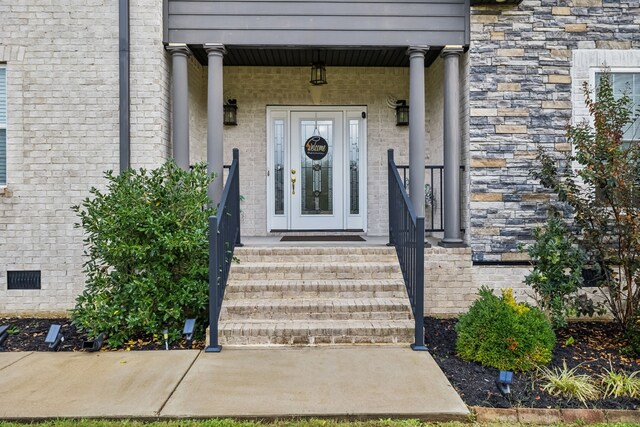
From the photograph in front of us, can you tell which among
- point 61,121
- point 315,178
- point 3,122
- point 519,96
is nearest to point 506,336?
point 519,96

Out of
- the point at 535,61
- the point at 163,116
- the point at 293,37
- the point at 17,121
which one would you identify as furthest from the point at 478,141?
the point at 17,121

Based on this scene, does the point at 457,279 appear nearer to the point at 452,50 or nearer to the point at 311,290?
the point at 311,290

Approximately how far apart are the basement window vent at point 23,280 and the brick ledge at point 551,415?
4606 mm

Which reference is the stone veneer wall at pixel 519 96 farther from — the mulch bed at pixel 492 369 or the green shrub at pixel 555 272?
the mulch bed at pixel 492 369

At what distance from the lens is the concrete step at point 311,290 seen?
4.17m

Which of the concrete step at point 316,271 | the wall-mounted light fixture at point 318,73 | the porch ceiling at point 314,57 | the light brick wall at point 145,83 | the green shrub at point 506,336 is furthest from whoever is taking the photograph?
the wall-mounted light fixture at point 318,73

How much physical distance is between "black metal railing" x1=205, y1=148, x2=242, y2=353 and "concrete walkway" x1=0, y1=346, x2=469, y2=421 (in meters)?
0.29

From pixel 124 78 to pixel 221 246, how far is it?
229 centimetres

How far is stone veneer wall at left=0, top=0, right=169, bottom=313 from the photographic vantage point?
4758 millimetres

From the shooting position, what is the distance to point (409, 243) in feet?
13.5

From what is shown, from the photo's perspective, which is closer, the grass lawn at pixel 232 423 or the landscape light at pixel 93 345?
the grass lawn at pixel 232 423

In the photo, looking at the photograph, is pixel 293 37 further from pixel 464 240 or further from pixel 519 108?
pixel 464 240

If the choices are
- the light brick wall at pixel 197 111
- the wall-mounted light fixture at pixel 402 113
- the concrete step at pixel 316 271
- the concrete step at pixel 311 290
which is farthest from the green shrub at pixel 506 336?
the light brick wall at pixel 197 111

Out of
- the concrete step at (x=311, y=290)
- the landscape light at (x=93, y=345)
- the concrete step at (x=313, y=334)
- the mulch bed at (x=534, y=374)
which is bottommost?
the mulch bed at (x=534, y=374)
